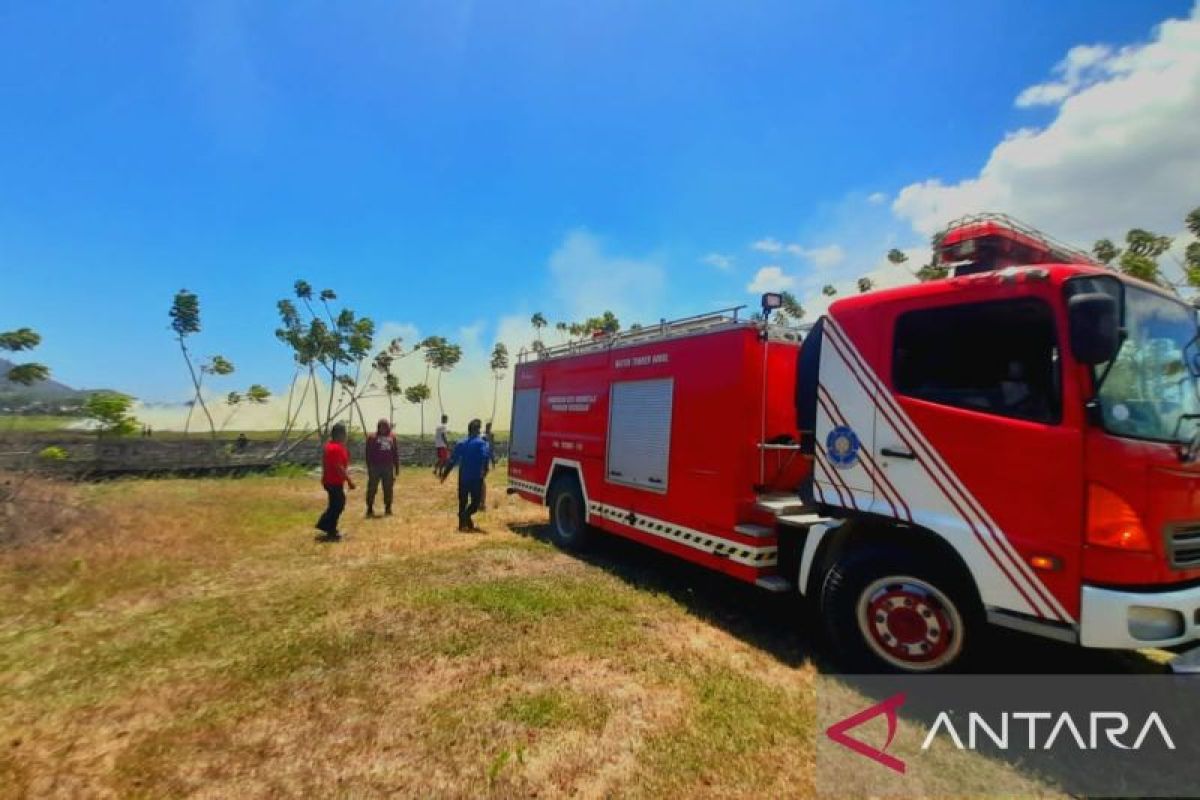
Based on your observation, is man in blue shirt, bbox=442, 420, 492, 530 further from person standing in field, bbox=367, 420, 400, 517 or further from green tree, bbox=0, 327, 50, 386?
green tree, bbox=0, 327, 50, 386

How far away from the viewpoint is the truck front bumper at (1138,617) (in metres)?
3.12

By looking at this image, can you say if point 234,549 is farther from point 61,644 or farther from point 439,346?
point 439,346

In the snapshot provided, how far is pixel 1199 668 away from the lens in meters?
3.11

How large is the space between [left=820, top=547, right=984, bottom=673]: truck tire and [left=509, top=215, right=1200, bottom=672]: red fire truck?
0.5 inches

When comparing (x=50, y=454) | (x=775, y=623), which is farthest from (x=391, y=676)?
(x=50, y=454)

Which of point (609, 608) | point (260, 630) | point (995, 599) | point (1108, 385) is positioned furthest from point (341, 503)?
point (1108, 385)

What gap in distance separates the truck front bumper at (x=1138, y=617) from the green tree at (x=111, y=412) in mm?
15999

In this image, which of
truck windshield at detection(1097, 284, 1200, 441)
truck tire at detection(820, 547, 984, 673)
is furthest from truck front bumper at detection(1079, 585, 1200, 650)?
truck windshield at detection(1097, 284, 1200, 441)

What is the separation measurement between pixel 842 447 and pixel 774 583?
134cm

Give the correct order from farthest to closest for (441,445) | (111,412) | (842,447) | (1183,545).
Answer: (441,445), (111,412), (842,447), (1183,545)

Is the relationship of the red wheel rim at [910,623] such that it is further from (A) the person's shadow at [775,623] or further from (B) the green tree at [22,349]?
(B) the green tree at [22,349]

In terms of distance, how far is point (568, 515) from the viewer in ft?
28.0

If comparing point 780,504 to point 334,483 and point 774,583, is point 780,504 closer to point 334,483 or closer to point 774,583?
point 774,583

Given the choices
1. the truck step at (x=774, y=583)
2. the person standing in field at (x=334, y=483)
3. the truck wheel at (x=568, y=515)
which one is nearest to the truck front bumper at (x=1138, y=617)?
the truck step at (x=774, y=583)
